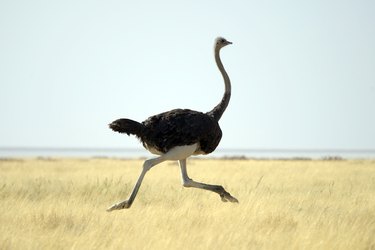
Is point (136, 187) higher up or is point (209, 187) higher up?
point (136, 187)

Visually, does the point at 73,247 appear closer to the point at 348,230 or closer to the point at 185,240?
the point at 185,240

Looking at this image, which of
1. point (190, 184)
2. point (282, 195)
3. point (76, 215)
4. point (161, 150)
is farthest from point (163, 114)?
point (282, 195)

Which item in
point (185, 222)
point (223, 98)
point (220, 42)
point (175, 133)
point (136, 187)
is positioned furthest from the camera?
point (220, 42)

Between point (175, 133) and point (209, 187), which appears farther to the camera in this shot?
point (209, 187)

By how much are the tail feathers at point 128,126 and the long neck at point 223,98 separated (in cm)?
121

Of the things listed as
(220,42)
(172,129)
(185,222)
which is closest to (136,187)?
(185,222)

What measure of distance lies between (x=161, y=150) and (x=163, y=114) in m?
0.51

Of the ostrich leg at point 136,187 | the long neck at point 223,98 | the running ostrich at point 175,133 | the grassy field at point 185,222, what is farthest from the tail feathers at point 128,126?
the long neck at point 223,98

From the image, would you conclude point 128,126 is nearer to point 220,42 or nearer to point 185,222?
point 185,222

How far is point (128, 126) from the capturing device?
27.3 feet

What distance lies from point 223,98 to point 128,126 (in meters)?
1.69

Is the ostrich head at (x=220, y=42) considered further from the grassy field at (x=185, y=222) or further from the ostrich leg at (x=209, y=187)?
the grassy field at (x=185, y=222)

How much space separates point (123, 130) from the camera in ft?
27.5

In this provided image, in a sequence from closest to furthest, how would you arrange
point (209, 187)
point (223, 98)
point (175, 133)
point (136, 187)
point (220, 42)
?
point (136, 187)
point (175, 133)
point (209, 187)
point (223, 98)
point (220, 42)
